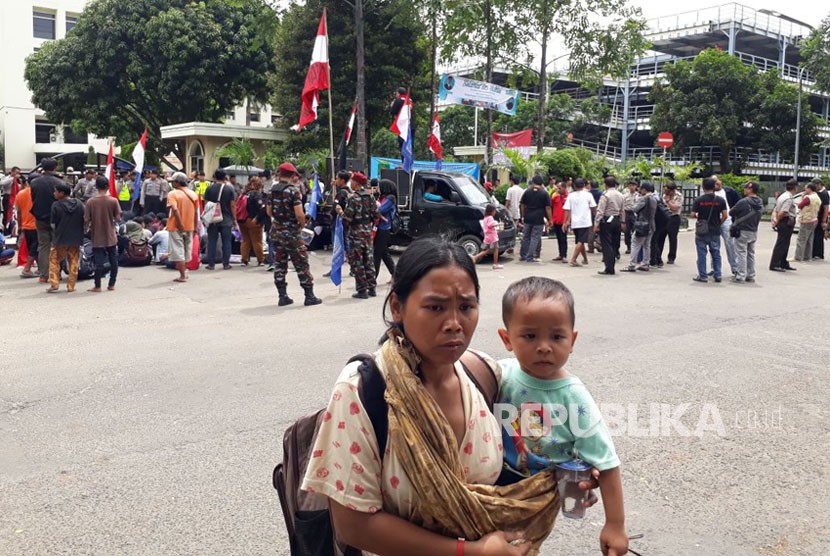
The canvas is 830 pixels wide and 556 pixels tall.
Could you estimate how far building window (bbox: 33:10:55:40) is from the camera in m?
45.4

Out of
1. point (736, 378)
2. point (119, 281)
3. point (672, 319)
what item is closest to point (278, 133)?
point (119, 281)

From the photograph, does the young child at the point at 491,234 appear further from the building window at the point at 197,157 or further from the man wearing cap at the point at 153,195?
the building window at the point at 197,157

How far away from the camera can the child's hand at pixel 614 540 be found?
74.4 inches

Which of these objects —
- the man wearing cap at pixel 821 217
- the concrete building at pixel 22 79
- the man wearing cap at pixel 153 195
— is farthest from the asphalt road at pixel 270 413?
the concrete building at pixel 22 79

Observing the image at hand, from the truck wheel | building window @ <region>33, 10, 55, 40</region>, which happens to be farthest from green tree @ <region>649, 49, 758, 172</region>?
building window @ <region>33, 10, 55, 40</region>

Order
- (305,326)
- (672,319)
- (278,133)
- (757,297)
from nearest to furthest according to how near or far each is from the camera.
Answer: (305,326) < (672,319) < (757,297) < (278,133)

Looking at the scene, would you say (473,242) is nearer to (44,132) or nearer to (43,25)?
(43,25)

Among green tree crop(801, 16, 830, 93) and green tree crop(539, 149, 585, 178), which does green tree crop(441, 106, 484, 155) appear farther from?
green tree crop(539, 149, 585, 178)

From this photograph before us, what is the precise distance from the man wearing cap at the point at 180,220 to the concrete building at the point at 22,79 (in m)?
36.0

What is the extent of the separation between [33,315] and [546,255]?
35.3ft

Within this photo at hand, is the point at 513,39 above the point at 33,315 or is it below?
above

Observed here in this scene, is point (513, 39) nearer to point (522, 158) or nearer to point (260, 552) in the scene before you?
point (522, 158)

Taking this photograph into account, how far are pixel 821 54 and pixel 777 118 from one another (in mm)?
6208

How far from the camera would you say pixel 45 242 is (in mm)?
11945
